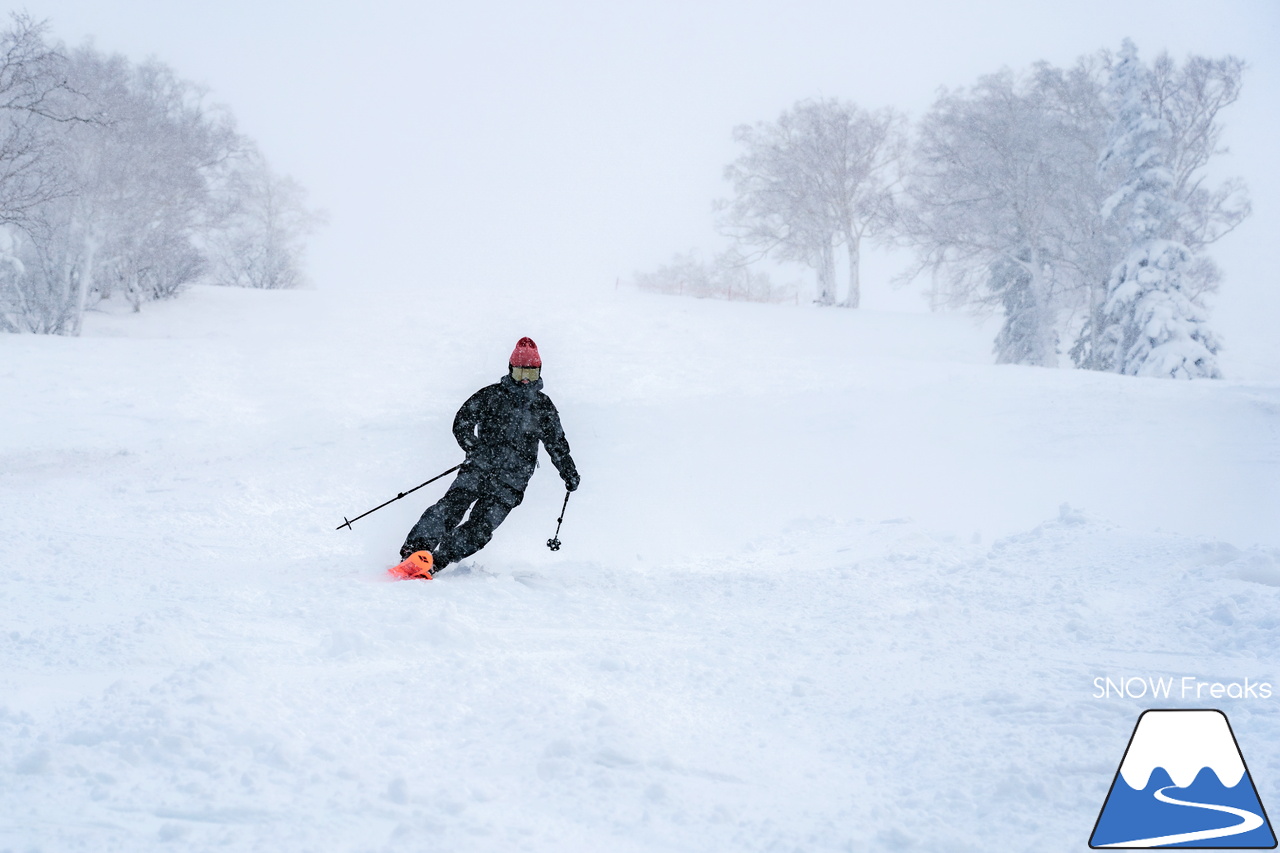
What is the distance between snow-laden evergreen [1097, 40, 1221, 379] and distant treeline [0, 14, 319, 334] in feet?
74.1

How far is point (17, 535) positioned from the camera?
654 cm

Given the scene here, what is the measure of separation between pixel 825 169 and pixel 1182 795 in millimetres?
31619

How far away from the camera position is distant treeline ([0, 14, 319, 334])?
19922mm

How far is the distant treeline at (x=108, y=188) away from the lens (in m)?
19.9

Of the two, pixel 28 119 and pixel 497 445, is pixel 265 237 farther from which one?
pixel 497 445

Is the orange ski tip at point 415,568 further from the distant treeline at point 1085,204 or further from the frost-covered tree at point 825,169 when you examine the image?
the frost-covered tree at point 825,169

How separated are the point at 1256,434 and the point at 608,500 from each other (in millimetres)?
8279

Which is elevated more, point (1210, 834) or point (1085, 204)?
point (1085, 204)

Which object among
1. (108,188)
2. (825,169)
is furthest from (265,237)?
(825,169)

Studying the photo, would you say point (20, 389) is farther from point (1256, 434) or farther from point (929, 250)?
point (929, 250)

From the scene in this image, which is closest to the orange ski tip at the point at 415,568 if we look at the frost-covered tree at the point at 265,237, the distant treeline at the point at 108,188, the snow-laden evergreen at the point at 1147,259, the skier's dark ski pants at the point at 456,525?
the skier's dark ski pants at the point at 456,525

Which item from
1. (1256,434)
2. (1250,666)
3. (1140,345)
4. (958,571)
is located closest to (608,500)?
(958,571)

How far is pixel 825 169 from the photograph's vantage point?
105ft

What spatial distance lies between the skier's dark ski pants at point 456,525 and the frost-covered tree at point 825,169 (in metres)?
26.8
